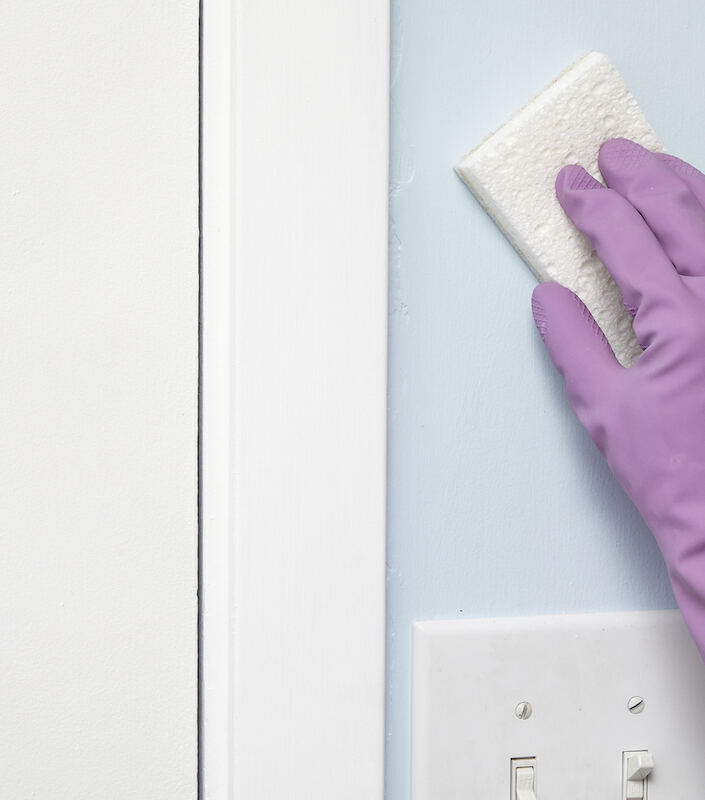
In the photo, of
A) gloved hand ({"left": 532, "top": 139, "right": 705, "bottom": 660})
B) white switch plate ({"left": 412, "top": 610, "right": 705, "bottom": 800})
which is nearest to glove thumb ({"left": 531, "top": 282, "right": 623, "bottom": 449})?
gloved hand ({"left": 532, "top": 139, "right": 705, "bottom": 660})

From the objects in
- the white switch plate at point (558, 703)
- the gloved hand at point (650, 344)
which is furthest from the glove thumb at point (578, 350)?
the white switch plate at point (558, 703)

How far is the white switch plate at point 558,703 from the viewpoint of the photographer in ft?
1.68

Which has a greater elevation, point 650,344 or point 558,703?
point 650,344

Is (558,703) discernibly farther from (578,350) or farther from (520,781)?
(578,350)

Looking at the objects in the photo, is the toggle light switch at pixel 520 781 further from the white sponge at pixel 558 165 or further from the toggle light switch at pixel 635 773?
the white sponge at pixel 558 165

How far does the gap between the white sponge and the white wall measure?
18 centimetres

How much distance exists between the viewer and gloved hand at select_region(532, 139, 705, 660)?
47cm

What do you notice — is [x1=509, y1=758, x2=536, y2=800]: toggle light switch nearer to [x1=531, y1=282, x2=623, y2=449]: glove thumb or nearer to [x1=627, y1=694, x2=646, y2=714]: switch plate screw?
[x1=627, y1=694, x2=646, y2=714]: switch plate screw

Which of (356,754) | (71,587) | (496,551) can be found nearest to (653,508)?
(496,551)

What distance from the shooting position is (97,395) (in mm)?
508

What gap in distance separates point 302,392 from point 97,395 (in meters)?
0.12

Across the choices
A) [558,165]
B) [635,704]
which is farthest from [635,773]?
[558,165]

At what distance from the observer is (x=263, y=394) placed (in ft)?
1.56

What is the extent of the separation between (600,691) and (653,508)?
125 mm
